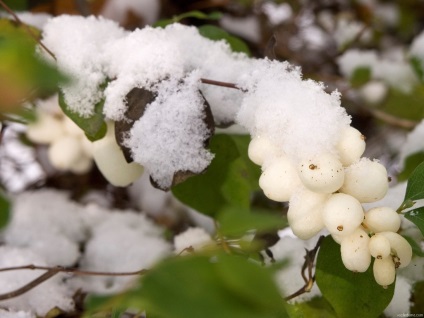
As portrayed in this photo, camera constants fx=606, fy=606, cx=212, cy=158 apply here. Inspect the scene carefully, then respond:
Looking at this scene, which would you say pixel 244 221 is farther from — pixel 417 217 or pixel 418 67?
pixel 418 67

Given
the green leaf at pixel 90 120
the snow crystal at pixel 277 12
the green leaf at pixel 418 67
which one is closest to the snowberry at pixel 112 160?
the green leaf at pixel 90 120

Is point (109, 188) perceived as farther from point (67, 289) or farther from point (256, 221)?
point (256, 221)

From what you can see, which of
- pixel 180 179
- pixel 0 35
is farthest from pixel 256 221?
pixel 180 179

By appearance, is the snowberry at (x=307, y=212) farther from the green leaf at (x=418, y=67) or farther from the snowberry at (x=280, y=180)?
the green leaf at (x=418, y=67)

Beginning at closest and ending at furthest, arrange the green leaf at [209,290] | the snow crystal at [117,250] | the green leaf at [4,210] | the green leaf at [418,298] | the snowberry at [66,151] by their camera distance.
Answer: the green leaf at [209,290] < the green leaf at [4,210] < the green leaf at [418,298] < the snow crystal at [117,250] < the snowberry at [66,151]

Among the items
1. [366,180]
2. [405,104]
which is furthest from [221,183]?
[405,104]

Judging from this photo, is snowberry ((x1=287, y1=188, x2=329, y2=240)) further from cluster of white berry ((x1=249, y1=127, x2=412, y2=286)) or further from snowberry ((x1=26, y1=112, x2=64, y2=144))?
snowberry ((x1=26, y1=112, x2=64, y2=144))
